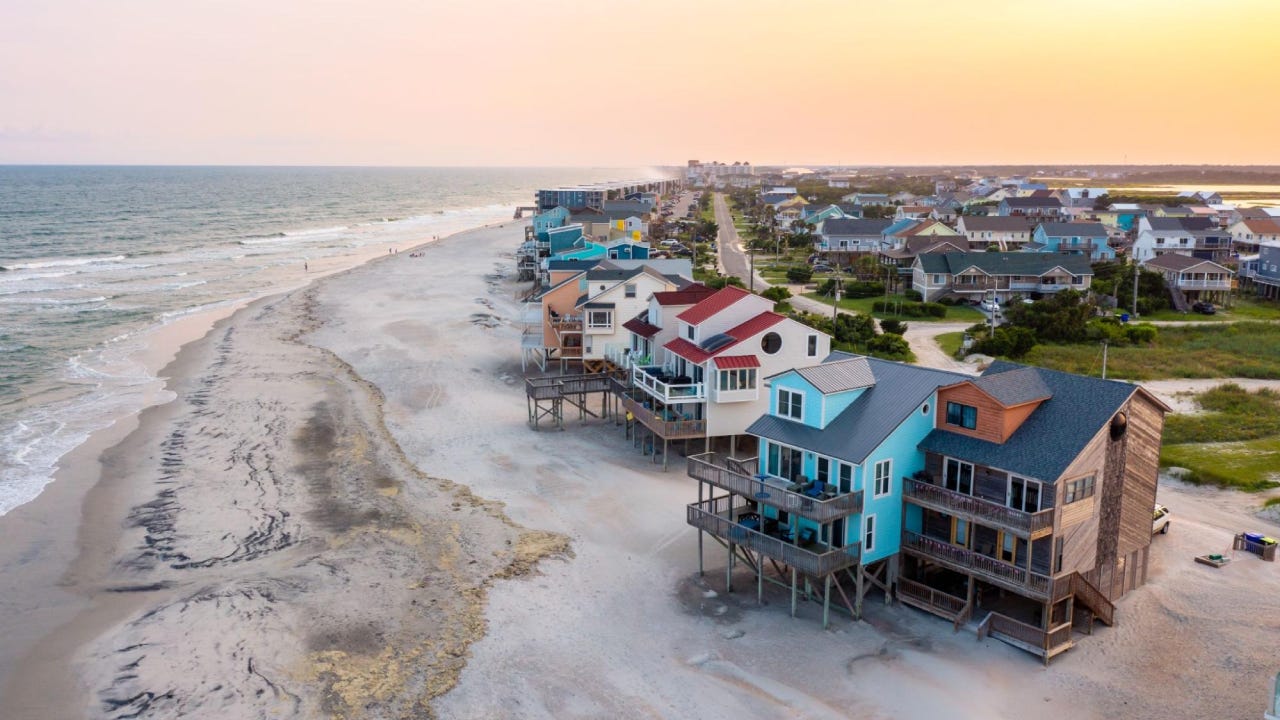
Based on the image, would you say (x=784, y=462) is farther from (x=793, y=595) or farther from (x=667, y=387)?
(x=667, y=387)

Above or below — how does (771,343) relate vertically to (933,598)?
above

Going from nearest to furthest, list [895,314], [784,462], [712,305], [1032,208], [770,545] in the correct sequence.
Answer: [770,545] → [784,462] → [712,305] → [895,314] → [1032,208]

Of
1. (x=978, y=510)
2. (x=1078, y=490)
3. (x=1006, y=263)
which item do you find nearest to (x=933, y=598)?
(x=978, y=510)

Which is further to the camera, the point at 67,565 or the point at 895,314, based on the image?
the point at 895,314

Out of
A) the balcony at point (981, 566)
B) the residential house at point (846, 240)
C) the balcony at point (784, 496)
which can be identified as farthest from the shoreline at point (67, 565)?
the residential house at point (846, 240)

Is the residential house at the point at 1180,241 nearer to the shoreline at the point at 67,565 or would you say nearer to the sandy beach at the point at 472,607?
the sandy beach at the point at 472,607

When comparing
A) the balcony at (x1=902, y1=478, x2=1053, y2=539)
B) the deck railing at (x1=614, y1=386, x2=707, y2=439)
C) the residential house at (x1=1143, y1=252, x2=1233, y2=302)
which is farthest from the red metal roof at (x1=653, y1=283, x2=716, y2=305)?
the residential house at (x1=1143, y1=252, x2=1233, y2=302)
